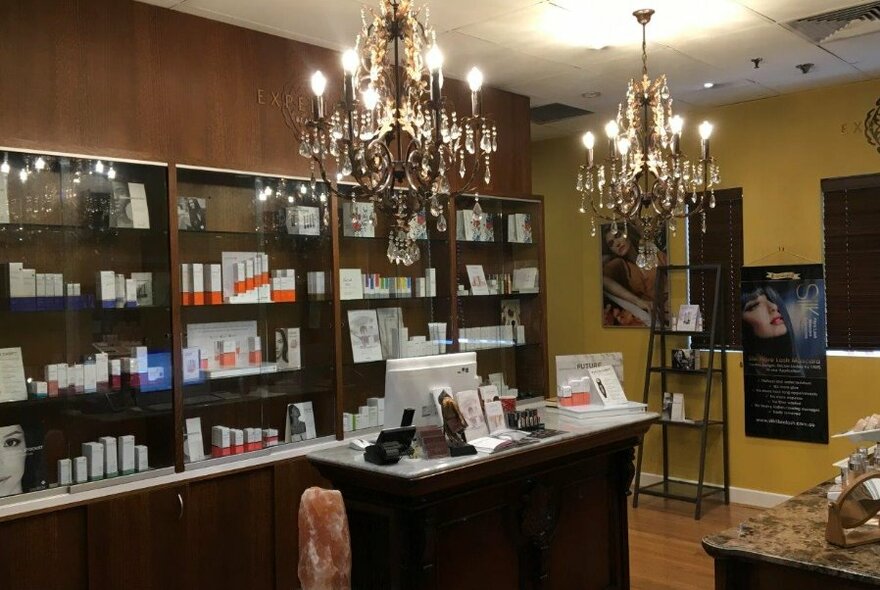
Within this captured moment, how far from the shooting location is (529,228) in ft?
19.0

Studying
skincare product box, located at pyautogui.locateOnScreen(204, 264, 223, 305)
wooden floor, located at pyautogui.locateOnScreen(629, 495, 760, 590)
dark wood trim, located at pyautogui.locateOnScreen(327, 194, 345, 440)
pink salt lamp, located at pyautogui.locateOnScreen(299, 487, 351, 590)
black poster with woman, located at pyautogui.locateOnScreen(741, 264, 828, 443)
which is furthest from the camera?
black poster with woman, located at pyautogui.locateOnScreen(741, 264, 828, 443)

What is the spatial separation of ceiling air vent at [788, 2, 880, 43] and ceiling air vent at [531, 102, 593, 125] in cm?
200

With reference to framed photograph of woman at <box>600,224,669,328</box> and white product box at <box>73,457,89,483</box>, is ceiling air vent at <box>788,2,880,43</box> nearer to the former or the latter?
framed photograph of woman at <box>600,224,669,328</box>

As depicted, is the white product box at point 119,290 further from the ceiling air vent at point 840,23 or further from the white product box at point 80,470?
the ceiling air vent at point 840,23

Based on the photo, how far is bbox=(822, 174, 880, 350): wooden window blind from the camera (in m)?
5.45

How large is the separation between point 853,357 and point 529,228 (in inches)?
101

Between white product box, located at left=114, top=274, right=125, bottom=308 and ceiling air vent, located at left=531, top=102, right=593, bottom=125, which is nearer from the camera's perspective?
white product box, located at left=114, top=274, right=125, bottom=308

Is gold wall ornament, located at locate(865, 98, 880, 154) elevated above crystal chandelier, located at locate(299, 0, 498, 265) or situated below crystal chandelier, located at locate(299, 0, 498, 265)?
above

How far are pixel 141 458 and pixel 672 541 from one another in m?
3.59

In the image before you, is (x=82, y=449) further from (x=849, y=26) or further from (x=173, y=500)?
(x=849, y=26)

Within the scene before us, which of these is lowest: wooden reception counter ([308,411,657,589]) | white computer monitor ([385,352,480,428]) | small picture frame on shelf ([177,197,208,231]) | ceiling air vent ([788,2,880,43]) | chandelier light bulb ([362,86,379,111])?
wooden reception counter ([308,411,657,589])

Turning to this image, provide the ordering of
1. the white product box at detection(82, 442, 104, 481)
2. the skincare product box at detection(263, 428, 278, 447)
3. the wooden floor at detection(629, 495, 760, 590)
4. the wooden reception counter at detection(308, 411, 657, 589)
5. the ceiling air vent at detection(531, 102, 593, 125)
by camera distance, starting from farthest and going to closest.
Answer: the ceiling air vent at detection(531, 102, 593, 125), the wooden floor at detection(629, 495, 760, 590), the skincare product box at detection(263, 428, 278, 447), the white product box at detection(82, 442, 104, 481), the wooden reception counter at detection(308, 411, 657, 589)

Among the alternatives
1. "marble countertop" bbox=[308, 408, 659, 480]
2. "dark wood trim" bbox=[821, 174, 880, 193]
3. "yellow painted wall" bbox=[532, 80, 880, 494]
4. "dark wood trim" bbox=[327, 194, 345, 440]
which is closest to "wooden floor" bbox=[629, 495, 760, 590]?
"yellow painted wall" bbox=[532, 80, 880, 494]

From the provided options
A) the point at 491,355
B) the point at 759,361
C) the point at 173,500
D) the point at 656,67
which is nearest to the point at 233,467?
the point at 173,500
